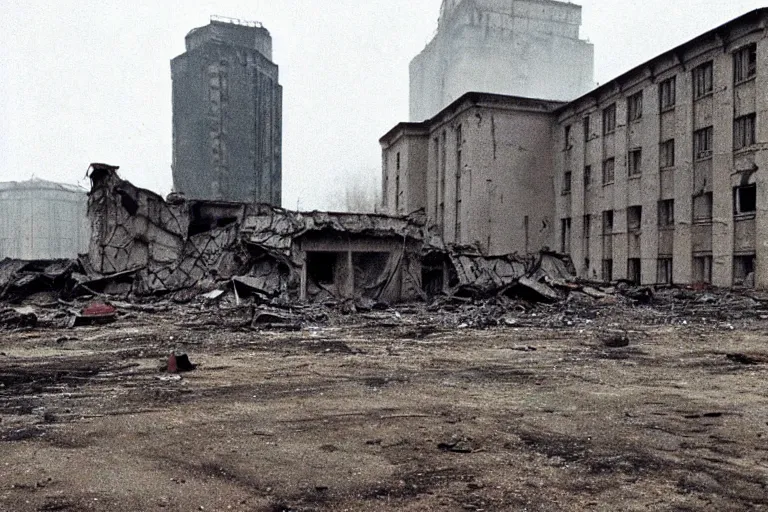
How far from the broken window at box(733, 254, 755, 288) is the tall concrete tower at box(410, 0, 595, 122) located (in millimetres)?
36208

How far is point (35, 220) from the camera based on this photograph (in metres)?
63.2

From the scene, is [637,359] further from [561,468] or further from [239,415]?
[239,415]

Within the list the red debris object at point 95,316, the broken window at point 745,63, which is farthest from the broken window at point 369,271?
the broken window at point 745,63

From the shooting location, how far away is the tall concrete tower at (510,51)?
56.7m

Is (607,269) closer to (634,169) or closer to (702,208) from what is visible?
(634,169)

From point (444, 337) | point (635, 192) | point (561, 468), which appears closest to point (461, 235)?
point (635, 192)

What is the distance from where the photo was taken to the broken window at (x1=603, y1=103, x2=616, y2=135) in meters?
32.4

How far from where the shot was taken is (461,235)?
37.0m

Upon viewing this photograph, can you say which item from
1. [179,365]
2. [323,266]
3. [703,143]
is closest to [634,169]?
[703,143]

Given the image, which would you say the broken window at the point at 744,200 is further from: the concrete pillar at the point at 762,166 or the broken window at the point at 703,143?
the broken window at the point at 703,143

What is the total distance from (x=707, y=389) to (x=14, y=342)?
43.8 ft

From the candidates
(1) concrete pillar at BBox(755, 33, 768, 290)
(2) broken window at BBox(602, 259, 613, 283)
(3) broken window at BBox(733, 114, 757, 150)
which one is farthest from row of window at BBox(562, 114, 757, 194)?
(2) broken window at BBox(602, 259, 613, 283)

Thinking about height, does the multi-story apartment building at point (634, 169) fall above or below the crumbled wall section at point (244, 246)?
above

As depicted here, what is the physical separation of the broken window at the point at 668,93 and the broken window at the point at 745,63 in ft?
10.7
